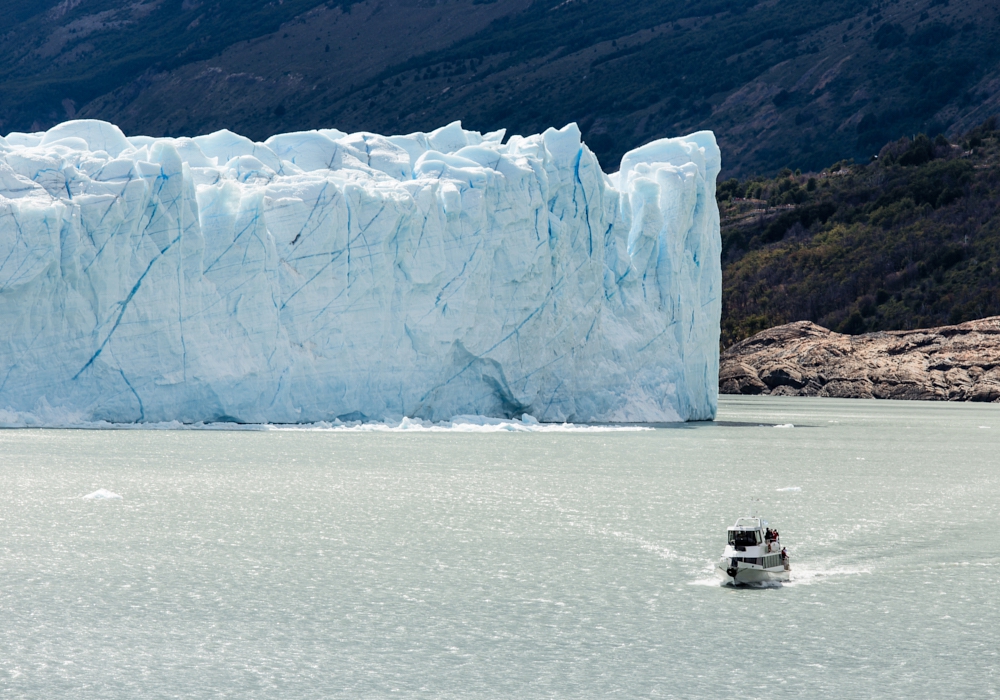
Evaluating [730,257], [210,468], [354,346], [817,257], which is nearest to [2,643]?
[210,468]

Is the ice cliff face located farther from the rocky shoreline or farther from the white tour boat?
the rocky shoreline

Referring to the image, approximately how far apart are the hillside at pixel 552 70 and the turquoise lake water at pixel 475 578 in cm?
6902

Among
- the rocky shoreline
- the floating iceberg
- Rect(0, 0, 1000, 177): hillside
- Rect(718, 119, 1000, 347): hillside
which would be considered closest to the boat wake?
the floating iceberg

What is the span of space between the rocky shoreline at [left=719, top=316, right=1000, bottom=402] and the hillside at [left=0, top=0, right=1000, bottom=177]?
120 ft

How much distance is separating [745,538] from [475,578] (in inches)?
80.9

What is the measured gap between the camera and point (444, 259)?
2073 centimetres

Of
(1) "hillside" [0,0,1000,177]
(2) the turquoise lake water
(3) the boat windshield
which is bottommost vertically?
(2) the turquoise lake water

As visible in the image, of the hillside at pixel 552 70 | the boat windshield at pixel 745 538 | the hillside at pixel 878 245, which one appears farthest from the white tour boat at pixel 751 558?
the hillside at pixel 552 70

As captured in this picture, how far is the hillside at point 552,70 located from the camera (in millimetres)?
83688

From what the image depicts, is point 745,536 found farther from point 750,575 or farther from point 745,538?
point 750,575

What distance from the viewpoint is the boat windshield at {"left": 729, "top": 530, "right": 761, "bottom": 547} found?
9.85m

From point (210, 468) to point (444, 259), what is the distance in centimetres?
650

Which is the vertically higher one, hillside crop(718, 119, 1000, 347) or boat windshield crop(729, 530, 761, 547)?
hillside crop(718, 119, 1000, 347)

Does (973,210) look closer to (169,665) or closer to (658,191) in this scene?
(658,191)
